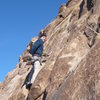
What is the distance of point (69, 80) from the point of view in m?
17.7

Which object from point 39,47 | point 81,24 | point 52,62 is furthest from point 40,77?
point 81,24

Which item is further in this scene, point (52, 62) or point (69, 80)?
point (52, 62)

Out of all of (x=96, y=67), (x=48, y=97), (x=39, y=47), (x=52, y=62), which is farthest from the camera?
(x=39, y=47)

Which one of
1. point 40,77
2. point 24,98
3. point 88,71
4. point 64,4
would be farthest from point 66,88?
point 64,4

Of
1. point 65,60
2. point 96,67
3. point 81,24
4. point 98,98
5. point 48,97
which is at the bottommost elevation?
point 98,98

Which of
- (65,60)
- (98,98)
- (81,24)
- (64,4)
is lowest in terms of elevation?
(98,98)

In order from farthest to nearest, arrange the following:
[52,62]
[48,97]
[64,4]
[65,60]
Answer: [64,4] < [52,62] < [65,60] < [48,97]

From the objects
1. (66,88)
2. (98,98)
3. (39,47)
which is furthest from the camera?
(39,47)

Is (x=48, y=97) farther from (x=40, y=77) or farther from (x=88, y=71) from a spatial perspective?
(x=88, y=71)

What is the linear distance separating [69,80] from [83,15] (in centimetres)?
1098

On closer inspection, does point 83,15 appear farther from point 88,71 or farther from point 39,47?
point 88,71

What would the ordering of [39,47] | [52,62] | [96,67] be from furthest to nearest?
[39,47] → [52,62] → [96,67]

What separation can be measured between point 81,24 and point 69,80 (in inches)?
358

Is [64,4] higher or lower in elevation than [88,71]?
higher
